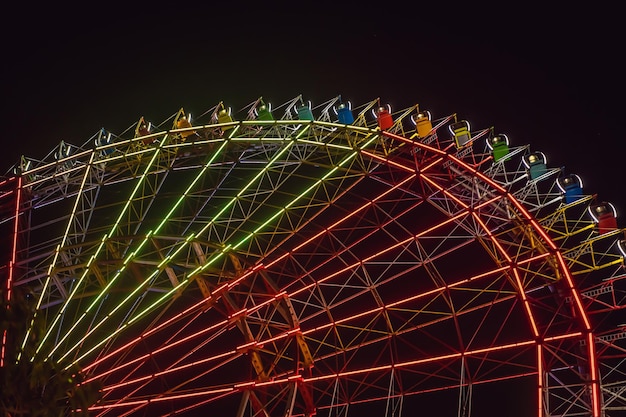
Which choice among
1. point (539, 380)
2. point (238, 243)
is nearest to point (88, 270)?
point (238, 243)

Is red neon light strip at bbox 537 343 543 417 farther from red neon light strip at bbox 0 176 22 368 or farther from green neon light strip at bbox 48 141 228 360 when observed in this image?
red neon light strip at bbox 0 176 22 368

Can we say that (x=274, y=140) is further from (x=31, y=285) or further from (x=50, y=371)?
(x=50, y=371)

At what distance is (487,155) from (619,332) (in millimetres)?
5595

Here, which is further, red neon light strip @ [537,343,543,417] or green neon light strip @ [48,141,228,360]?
green neon light strip @ [48,141,228,360]

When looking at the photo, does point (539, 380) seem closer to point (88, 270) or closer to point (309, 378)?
point (309, 378)

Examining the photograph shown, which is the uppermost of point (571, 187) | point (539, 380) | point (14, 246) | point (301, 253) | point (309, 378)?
point (14, 246)

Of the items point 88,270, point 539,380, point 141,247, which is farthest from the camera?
point 141,247

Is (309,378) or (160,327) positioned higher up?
(160,327)

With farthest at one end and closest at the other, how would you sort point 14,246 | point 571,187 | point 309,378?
point 571,187, point 309,378, point 14,246

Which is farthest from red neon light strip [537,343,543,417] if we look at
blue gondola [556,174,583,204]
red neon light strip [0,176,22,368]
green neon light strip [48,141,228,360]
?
red neon light strip [0,176,22,368]

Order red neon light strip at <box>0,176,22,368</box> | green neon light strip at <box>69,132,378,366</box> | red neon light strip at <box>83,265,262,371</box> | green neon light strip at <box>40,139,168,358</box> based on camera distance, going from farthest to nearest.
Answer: green neon light strip at <box>69,132,378,366</box>
red neon light strip at <box>83,265,262,371</box>
green neon light strip at <box>40,139,168,358</box>
red neon light strip at <box>0,176,22,368</box>

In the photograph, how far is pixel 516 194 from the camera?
869 inches

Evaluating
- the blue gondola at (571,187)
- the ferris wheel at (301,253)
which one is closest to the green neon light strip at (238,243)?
the ferris wheel at (301,253)

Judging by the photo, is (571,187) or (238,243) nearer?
(238,243)
